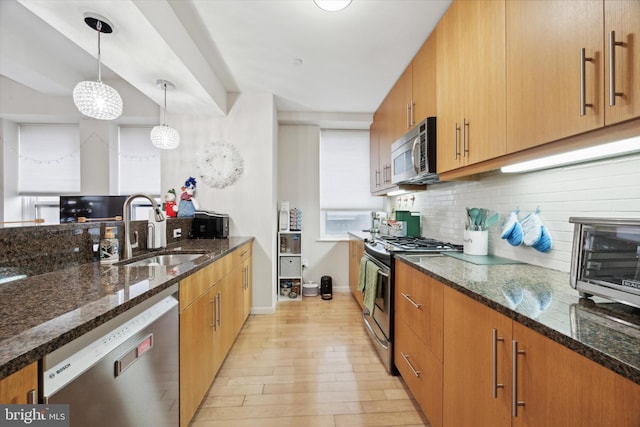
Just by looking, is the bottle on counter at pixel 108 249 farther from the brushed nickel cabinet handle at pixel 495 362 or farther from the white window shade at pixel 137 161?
the white window shade at pixel 137 161

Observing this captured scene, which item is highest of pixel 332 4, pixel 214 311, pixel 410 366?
pixel 332 4

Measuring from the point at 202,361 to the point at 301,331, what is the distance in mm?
1289

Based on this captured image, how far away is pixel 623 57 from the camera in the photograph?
0.75 m

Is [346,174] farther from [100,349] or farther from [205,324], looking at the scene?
[100,349]

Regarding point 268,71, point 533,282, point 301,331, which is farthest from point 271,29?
point 301,331

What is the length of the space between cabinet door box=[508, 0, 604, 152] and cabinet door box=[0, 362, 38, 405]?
5.26 ft

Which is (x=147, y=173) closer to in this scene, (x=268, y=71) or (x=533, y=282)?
(x=268, y=71)

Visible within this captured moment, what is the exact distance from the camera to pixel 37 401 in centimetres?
60

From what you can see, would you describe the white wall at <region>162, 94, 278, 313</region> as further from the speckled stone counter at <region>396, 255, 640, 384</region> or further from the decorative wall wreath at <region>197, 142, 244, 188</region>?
the speckled stone counter at <region>396, 255, 640, 384</region>

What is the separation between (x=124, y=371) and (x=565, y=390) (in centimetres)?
129

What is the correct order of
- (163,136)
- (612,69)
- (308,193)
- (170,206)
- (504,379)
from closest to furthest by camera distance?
(612,69)
(504,379)
(163,136)
(170,206)
(308,193)

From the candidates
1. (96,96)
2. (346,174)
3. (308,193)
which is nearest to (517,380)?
(96,96)

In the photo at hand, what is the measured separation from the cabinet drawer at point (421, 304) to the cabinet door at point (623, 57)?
2.87 ft

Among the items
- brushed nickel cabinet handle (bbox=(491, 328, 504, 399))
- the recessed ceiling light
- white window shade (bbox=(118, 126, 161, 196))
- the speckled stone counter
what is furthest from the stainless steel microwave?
white window shade (bbox=(118, 126, 161, 196))
